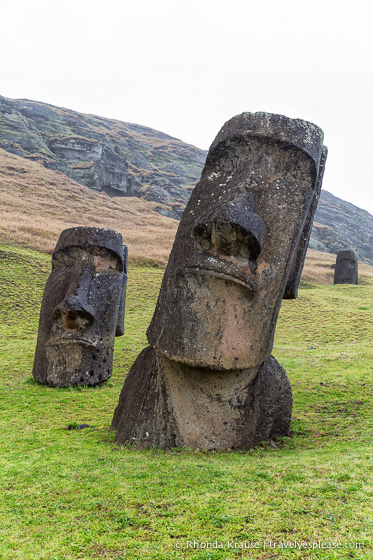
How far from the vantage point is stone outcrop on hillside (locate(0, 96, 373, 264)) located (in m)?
66.8

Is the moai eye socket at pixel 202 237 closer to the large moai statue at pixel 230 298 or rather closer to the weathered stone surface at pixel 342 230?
the large moai statue at pixel 230 298

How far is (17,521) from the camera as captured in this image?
11.2ft

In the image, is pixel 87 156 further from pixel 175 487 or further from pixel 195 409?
pixel 175 487

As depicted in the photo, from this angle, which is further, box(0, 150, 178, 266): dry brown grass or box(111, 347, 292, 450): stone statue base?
box(0, 150, 178, 266): dry brown grass

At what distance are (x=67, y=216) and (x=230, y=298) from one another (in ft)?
131

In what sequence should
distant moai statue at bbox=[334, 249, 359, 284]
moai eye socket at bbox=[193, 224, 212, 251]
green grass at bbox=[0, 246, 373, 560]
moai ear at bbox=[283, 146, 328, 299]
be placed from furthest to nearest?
distant moai statue at bbox=[334, 249, 359, 284]
moai ear at bbox=[283, 146, 328, 299]
moai eye socket at bbox=[193, 224, 212, 251]
green grass at bbox=[0, 246, 373, 560]

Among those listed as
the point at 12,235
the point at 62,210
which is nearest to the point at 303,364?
the point at 12,235

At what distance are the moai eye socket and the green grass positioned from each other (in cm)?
231

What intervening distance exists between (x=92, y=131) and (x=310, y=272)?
6075 cm

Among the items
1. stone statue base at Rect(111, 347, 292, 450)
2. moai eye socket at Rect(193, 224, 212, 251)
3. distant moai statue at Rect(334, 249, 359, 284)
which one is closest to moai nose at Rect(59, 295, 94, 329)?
stone statue base at Rect(111, 347, 292, 450)

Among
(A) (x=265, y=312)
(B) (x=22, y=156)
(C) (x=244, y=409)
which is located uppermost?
(B) (x=22, y=156)

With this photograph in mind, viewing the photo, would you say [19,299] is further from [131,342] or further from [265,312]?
[265,312]

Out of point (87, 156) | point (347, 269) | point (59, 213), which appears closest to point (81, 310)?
point (347, 269)

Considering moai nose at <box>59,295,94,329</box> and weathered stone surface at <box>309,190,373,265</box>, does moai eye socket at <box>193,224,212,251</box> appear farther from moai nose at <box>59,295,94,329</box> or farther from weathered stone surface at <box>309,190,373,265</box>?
weathered stone surface at <box>309,190,373,265</box>
